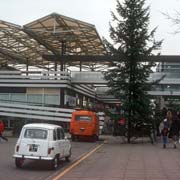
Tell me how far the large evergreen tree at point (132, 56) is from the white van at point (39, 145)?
17.6 metres

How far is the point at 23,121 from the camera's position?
159ft

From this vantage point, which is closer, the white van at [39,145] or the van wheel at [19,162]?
the white van at [39,145]

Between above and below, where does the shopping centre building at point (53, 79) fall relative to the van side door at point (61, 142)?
above

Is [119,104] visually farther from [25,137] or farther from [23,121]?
[25,137]

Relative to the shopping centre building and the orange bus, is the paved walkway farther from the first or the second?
the shopping centre building

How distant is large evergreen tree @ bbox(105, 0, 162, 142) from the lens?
3800 centimetres

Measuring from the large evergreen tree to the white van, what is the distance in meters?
17.6

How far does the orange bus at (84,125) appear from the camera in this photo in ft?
130

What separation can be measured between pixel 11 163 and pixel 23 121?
2707 cm

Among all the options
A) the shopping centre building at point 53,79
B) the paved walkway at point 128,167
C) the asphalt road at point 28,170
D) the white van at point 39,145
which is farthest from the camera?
the shopping centre building at point 53,79

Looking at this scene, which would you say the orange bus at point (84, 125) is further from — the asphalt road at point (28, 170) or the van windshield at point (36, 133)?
the van windshield at point (36, 133)

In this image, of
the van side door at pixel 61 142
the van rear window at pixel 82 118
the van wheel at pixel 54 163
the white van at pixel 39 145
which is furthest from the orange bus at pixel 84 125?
the van wheel at pixel 54 163

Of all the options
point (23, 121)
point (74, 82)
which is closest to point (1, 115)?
point (23, 121)

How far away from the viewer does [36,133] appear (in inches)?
814
